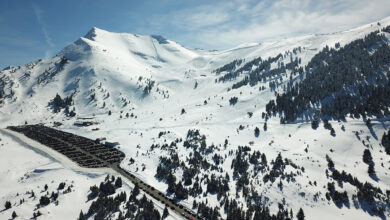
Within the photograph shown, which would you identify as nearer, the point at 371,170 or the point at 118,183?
the point at 118,183

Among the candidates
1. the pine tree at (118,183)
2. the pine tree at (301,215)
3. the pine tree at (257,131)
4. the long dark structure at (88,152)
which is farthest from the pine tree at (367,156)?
the pine tree at (118,183)

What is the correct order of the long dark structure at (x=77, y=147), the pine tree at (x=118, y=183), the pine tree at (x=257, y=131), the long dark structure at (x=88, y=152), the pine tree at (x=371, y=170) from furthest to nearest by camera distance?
the pine tree at (x=257, y=131) → the long dark structure at (x=77, y=147) → the pine tree at (x=371, y=170) → the pine tree at (x=118, y=183) → the long dark structure at (x=88, y=152)

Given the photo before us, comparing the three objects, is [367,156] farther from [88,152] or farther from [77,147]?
[77,147]

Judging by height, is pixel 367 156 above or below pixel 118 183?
above

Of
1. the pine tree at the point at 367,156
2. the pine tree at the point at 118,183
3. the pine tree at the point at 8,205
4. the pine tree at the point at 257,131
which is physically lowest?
the pine tree at the point at 8,205

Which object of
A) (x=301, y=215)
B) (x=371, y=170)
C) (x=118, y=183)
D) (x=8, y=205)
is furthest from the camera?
(x=371, y=170)

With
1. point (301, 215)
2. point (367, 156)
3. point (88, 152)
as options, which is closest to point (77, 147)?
point (88, 152)

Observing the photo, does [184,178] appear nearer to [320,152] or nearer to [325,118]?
[320,152]

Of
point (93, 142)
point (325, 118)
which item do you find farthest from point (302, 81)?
point (93, 142)

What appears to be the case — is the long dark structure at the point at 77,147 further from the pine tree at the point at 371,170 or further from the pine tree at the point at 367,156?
the pine tree at the point at 367,156
